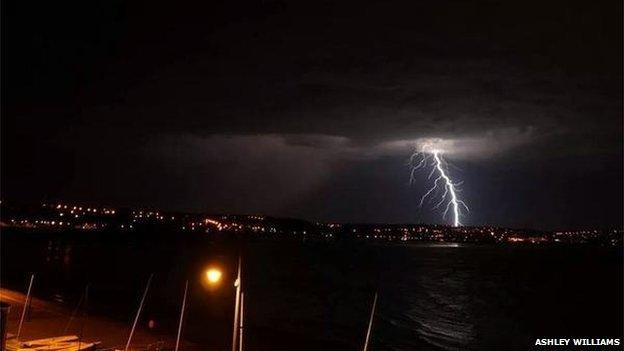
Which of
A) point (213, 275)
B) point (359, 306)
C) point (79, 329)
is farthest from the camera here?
point (359, 306)

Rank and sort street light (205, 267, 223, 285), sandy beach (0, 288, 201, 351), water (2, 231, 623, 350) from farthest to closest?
water (2, 231, 623, 350) → sandy beach (0, 288, 201, 351) → street light (205, 267, 223, 285)

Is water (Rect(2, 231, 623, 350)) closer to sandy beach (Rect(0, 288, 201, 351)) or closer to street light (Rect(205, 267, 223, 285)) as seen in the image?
sandy beach (Rect(0, 288, 201, 351))

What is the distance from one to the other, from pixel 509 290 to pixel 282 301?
3610 cm

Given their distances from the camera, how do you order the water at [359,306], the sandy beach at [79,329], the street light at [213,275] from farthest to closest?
the water at [359,306] < the sandy beach at [79,329] < the street light at [213,275]

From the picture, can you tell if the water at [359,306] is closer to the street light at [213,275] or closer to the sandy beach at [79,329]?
the sandy beach at [79,329]

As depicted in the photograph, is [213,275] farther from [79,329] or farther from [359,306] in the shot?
[359,306]

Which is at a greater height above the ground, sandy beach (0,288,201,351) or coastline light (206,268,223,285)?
coastline light (206,268,223,285)

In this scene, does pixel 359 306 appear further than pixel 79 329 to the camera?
Yes

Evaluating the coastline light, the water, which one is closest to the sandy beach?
the water

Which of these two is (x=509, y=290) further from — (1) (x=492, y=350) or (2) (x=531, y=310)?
(1) (x=492, y=350)

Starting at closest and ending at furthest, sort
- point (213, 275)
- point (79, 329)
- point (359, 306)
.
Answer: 1. point (213, 275)
2. point (79, 329)
3. point (359, 306)

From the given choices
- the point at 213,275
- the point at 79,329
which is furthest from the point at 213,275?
the point at 79,329

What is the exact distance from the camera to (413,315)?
5141 cm

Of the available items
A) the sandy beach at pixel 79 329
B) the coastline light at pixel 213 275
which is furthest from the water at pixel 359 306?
the coastline light at pixel 213 275
